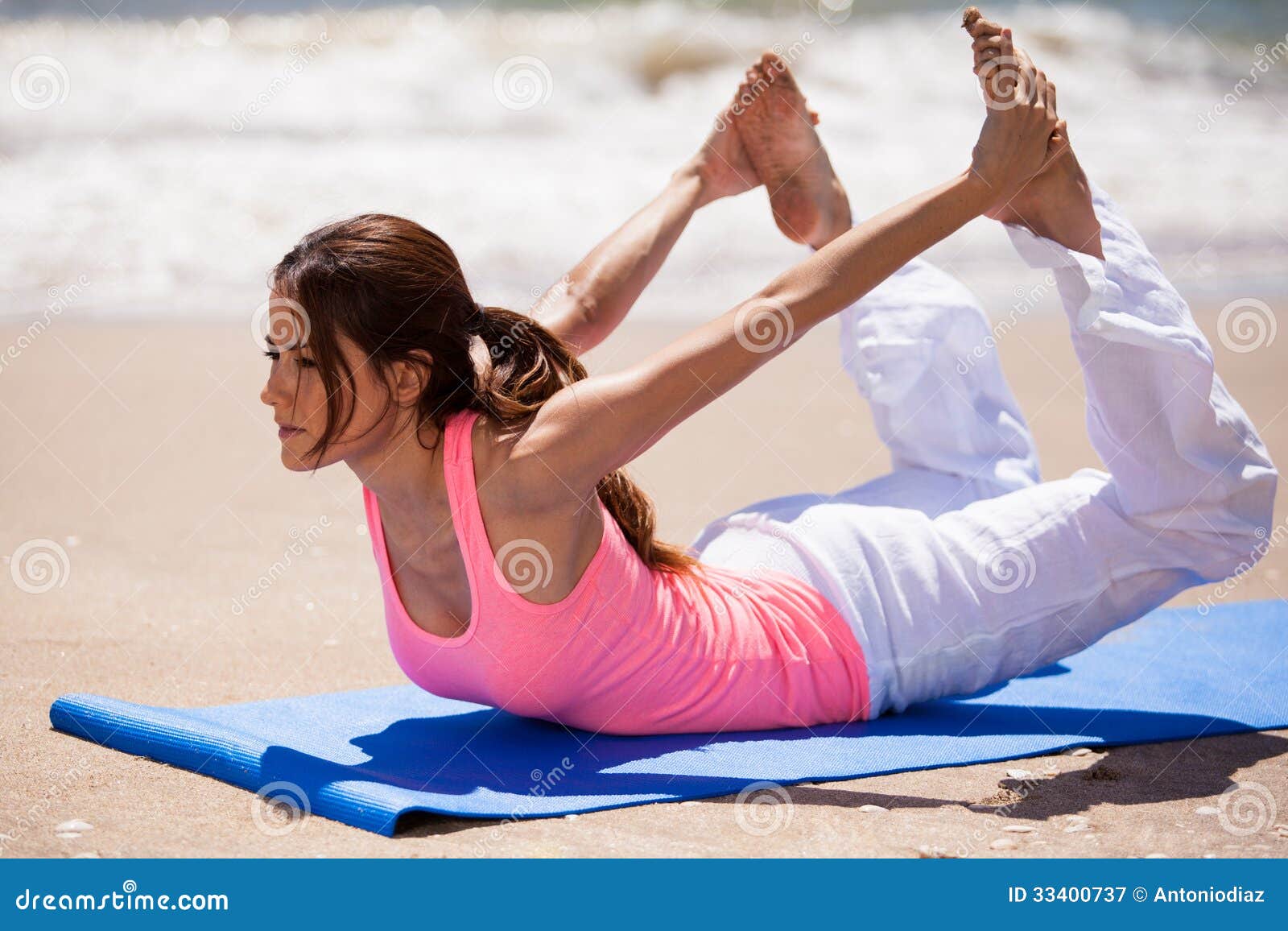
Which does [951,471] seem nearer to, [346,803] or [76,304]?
[346,803]

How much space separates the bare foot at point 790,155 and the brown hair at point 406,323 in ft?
4.52

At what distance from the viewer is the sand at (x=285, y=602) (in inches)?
107

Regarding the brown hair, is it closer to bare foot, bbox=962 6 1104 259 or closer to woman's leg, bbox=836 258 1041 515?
bare foot, bbox=962 6 1104 259

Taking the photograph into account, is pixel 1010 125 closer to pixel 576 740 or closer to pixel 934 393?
pixel 934 393

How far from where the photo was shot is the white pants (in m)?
3.29

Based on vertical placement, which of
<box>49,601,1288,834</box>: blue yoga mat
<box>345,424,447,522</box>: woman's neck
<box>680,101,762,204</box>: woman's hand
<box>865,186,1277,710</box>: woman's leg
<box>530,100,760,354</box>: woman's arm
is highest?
<box>680,101,762,204</box>: woman's hand

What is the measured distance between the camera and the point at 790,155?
4168 millimetres

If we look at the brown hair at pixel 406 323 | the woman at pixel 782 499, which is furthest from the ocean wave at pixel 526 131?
the brown hair at pixel 406 323

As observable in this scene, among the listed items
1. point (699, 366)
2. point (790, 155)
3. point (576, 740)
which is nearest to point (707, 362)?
point (699, 366)

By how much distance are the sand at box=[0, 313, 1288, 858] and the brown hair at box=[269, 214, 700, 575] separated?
812 millimetres

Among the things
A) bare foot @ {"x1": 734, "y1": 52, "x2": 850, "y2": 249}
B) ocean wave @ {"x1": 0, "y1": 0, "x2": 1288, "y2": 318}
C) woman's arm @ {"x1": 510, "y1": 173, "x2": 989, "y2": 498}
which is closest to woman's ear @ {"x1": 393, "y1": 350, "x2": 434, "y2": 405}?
woman's arm @ {"x1": 510, "y1": 173, "x2": 989, "y2": 498}

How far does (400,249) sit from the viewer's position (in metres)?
2.86

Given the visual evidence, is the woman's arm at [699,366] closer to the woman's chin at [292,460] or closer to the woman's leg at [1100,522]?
the woman's chin at [292,460]
